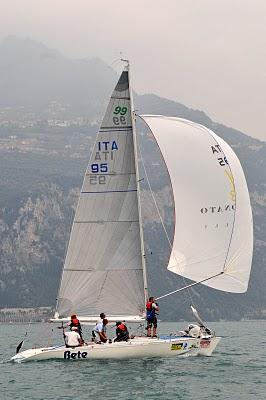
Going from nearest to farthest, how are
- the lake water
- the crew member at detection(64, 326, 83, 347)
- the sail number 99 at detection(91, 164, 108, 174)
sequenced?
the lake water
the crew member at detection(64, 326, 83, 347)
the sail number 99 at detection(91, 164, 108, 174)

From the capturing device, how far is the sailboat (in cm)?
3512

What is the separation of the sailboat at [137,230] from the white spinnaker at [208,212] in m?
0.05

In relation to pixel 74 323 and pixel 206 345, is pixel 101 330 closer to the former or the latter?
pixel 74 323

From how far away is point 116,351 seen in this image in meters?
34.4

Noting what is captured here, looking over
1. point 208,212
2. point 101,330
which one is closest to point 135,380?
point 101,330

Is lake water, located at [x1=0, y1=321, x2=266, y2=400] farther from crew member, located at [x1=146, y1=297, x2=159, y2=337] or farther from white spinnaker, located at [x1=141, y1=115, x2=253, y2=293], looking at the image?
white spinnaker, located at [x1=141, y1=115, x2=253, y2=293]

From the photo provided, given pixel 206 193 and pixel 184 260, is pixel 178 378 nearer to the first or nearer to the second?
pixel 184 260

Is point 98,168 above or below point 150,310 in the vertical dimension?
above

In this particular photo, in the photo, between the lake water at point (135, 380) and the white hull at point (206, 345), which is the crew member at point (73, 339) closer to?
the lake water at point (135, 380)

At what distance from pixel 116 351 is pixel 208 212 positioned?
25.2 feet

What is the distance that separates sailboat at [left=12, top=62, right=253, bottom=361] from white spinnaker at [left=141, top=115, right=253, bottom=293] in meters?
0.05

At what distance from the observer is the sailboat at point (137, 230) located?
115 ft

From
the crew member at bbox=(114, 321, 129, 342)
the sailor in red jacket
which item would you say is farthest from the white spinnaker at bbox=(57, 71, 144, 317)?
the crew member at bbox=(114, 321, 129, 342)

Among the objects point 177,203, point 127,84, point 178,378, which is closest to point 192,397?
point 178,378
